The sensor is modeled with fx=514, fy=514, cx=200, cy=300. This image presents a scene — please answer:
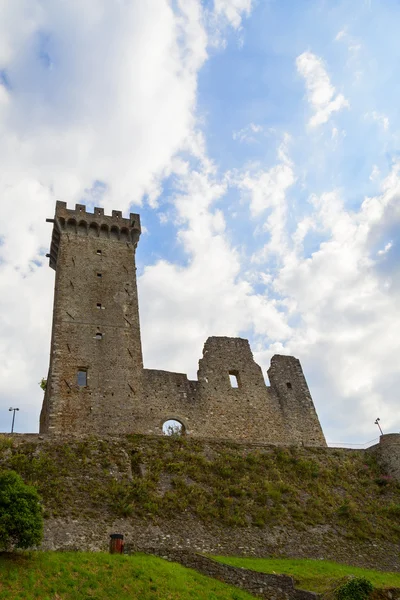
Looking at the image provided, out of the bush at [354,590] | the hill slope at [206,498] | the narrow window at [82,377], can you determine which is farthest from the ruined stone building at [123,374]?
the bush at [354,590]

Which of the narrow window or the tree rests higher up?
the narrow window

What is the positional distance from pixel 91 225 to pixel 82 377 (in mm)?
11253

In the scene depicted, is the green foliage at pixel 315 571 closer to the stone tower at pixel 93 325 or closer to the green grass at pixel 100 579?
the green grass at pixel 100 579

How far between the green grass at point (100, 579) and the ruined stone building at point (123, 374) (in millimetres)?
11919

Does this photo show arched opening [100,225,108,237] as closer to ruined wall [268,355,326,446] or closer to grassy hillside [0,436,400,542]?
ruined wall [268,355,326,446]

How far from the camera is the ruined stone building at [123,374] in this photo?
26.8 metres

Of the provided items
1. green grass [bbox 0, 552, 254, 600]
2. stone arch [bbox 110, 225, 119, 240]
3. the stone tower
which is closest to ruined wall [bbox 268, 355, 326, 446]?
the stone tower

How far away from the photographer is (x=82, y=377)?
27.4 m

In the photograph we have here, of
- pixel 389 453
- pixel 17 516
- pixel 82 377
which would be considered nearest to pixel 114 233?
pixel 82 377

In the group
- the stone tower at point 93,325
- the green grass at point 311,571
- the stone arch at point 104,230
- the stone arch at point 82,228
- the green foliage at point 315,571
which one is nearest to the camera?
the green foliage at point 315,571

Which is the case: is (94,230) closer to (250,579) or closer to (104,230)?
(104,230)

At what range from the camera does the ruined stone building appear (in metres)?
26.8

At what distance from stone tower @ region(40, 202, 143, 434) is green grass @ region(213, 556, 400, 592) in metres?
11.3

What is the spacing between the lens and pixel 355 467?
25516 mm
